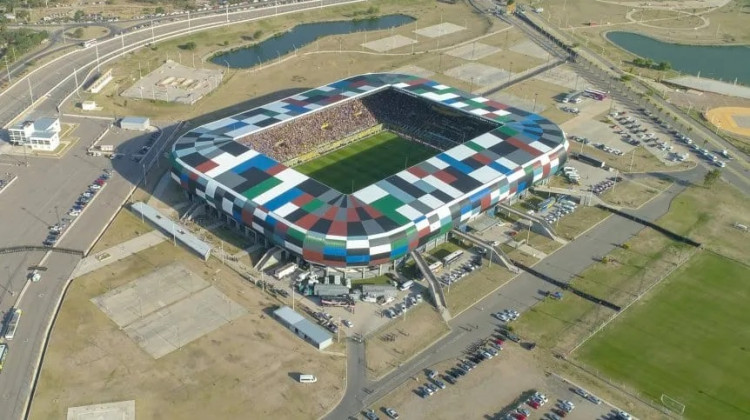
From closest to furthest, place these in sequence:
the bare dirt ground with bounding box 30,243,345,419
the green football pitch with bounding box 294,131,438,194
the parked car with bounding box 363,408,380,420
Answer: the parked car with bounding box 363,408,380,420 < the bare dirt ground with bounding box 30,243,345,419 < the green football pitch with bounding box 294,131,438,194

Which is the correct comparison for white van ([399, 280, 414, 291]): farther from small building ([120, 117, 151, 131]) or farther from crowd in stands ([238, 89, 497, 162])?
small building ([120, 117, 151, 131])

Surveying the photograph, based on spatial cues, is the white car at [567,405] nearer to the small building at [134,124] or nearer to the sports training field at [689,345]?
the sports training field at [689,345]

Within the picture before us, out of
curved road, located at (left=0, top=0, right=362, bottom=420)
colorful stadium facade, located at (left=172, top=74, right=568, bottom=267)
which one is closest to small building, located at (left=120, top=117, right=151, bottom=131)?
curved road, located at (left=0, top=0, right=362, bottom=420)

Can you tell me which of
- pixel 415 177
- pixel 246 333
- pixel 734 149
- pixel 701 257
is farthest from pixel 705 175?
pixel 246 333

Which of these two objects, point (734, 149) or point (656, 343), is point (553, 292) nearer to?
point (656, 343)

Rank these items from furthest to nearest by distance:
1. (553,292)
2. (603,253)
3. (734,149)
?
(734,149)
(603,253)
(553,292)

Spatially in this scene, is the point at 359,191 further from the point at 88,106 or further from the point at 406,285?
the point at 88,106
